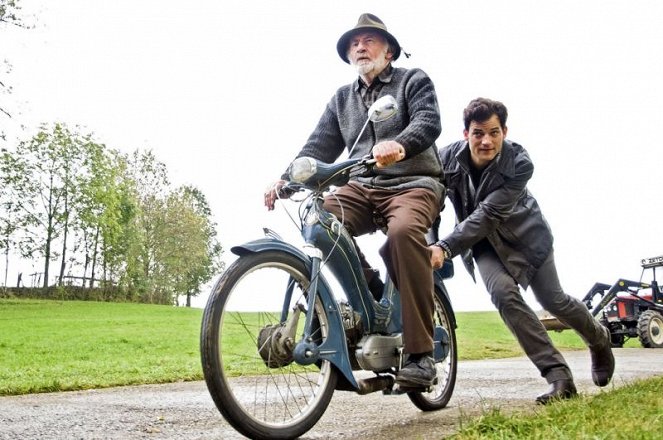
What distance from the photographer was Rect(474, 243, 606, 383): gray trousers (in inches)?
181

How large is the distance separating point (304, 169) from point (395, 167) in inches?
30.0

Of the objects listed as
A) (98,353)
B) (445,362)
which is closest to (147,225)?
(98,353)

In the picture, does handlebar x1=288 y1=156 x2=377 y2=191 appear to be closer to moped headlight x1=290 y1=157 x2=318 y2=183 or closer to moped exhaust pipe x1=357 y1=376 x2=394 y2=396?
moped headlight x1=290 y1=157 x2=318 y2=183

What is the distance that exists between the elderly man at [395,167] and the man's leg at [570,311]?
3.78 feet

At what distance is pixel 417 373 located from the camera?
3.64 meters

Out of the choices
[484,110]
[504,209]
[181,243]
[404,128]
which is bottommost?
[504,209]

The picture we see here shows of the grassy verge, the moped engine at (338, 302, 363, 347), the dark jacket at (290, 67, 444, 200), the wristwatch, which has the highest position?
the dark jacket at (290, 67, 444, 200)

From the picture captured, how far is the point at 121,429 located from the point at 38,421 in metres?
0.59

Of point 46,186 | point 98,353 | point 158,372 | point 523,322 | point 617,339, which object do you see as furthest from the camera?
point 46,186

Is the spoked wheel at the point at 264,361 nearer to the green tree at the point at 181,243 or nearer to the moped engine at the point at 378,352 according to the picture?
the moped engine at the point at 378,352

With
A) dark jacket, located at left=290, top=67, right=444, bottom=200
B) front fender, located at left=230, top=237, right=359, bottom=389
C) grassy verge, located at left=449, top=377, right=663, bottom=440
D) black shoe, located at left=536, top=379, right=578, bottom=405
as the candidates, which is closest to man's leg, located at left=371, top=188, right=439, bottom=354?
dark jacket, located at left=290, top=67, right=444, bottom=200

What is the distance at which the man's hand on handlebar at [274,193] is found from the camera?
3.87 metres

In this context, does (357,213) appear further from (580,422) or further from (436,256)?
(580,422)

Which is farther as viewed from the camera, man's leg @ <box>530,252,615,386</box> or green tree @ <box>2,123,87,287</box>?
green tree @ <box>2,123,87,287</box>
